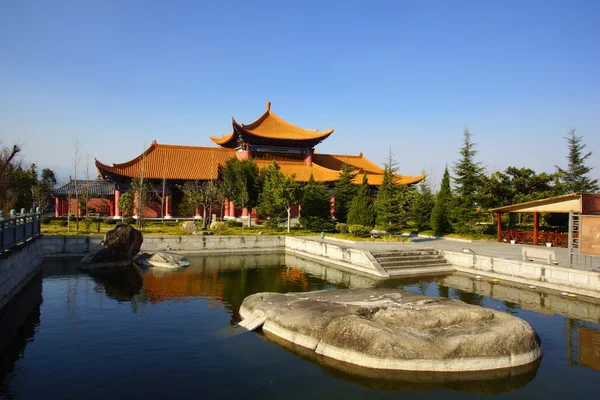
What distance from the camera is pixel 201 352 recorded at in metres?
9.89

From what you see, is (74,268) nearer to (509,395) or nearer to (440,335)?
(440,335)

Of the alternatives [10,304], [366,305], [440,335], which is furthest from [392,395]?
[10,304]

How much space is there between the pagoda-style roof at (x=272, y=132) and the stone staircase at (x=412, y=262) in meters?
22.2

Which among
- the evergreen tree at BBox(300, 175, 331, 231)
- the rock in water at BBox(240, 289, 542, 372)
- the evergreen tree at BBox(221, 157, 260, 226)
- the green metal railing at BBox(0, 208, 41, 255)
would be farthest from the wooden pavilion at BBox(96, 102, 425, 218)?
the rock in water at BBox(240, 289, 542, 372)

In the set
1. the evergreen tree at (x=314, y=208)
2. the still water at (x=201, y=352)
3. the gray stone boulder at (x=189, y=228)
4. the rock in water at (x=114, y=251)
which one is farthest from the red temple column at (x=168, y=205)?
the still water at (x=201, y=352)

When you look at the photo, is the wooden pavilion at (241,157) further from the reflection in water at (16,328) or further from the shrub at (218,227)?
the reflection in water at (16,328)

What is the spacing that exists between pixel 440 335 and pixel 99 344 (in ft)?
26.3

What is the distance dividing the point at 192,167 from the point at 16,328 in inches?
1125

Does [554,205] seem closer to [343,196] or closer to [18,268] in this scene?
[343,196]

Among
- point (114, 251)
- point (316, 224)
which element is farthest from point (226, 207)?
point (114, 251)

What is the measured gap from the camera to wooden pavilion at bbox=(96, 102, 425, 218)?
120ft

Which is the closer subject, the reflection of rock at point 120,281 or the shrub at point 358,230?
the reflection of rock at point 120,281

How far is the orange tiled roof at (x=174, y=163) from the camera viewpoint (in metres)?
36.1

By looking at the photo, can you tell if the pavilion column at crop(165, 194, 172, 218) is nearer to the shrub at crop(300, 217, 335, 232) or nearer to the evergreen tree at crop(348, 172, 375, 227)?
the shrub at crop(300, 217, 335, 232)
